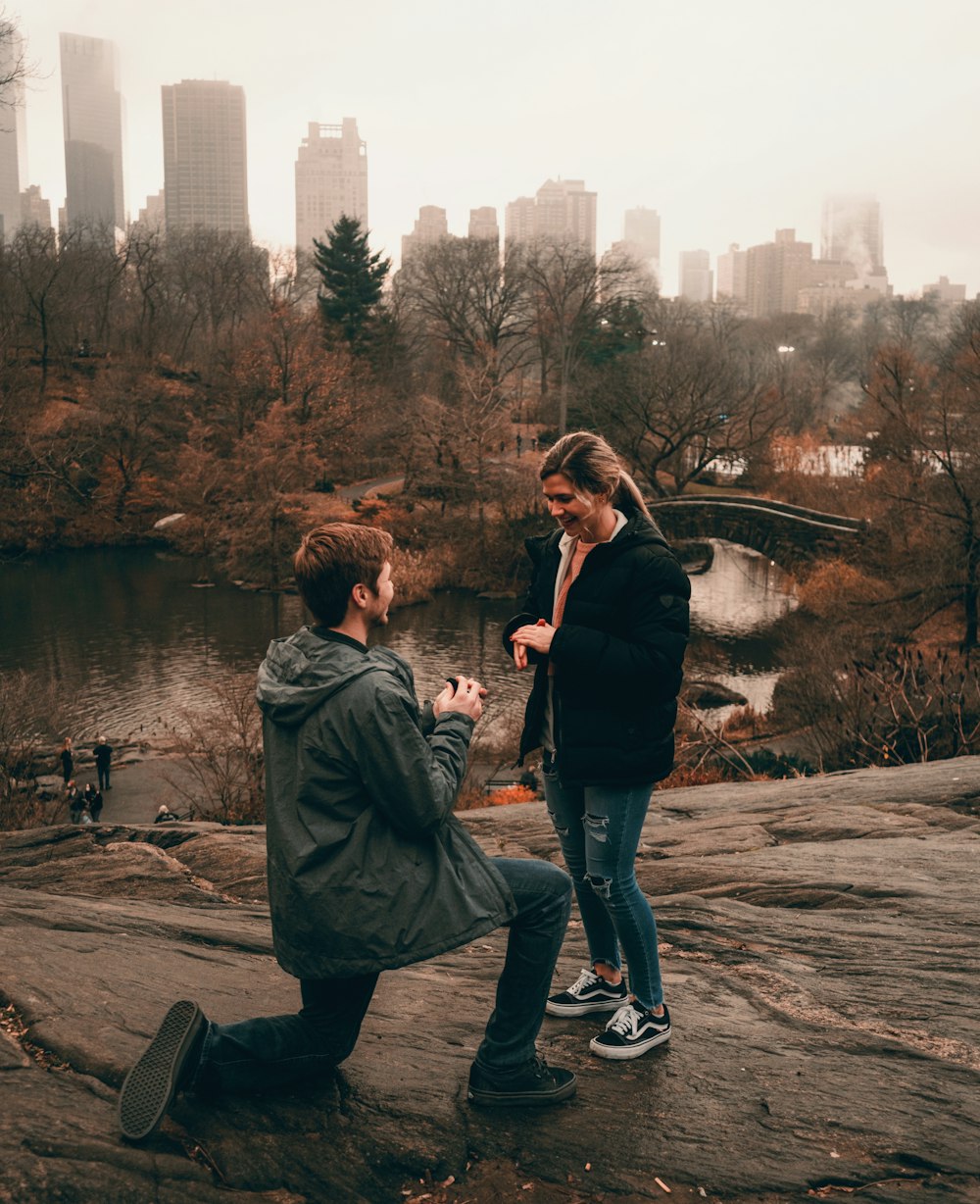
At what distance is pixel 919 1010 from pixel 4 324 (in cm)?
5006

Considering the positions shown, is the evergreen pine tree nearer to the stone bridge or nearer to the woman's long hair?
the stone bridge

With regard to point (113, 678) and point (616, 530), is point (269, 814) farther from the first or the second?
point (113, 678)

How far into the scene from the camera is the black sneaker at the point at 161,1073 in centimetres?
269

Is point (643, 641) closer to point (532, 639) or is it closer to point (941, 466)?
point (532, 639)

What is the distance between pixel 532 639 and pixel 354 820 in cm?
89

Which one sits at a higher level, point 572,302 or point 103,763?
point 572,302

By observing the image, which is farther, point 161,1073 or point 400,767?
point 161,1073

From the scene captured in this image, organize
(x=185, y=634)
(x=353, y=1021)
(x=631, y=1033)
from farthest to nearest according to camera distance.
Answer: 1. (x=185, y=634)
2. (x=631, y=1033)
3. (x=353, y=1021)

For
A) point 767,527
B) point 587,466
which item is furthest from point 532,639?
point 767,527

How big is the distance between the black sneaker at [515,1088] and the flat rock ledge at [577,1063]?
0.13ft

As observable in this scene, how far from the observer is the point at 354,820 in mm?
2740

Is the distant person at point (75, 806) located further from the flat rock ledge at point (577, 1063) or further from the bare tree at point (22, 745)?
the flat rock ledge at point (577, 1063)

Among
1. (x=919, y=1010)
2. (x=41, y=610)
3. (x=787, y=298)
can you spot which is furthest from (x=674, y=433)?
(x=787, y=298)

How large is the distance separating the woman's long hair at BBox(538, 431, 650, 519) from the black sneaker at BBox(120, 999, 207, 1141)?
1.83m
